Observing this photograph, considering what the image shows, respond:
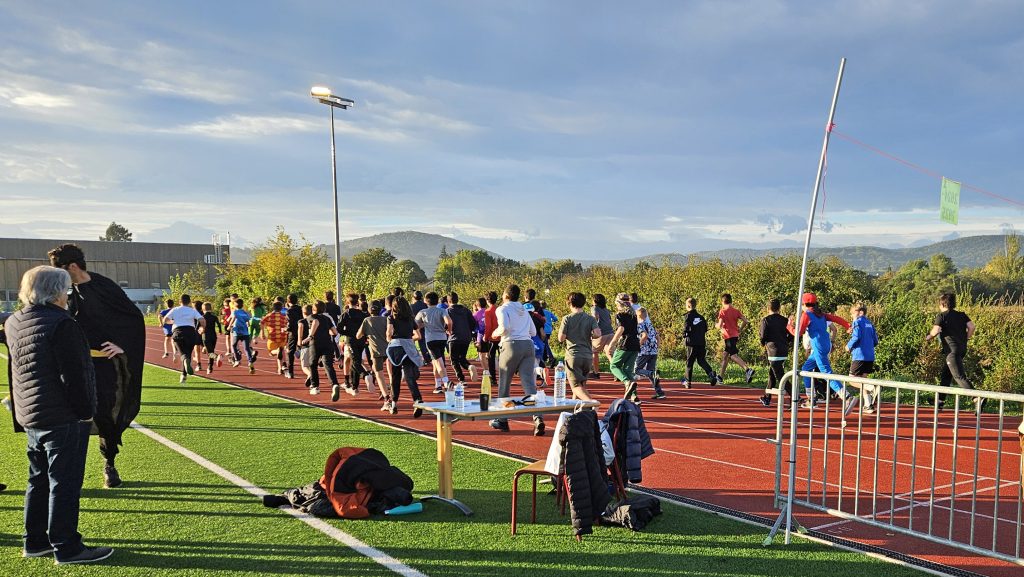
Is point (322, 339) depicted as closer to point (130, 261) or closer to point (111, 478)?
point (111, 478)

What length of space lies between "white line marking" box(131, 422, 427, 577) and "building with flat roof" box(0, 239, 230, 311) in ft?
288

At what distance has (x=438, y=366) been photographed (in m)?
14.1

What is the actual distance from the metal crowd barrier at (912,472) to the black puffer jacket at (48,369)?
4.87 m

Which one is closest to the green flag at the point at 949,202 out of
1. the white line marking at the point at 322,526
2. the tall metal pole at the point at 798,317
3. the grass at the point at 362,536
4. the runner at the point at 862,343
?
the tall metal pole at the point at 798,317

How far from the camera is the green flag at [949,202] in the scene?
5906 mm

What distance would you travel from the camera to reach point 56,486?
17.1 ft

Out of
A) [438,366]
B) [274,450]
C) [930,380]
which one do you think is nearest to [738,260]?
[930,380]

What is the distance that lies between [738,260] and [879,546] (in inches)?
741

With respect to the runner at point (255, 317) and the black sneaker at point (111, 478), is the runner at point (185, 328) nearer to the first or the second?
the runner at point (255, 317)

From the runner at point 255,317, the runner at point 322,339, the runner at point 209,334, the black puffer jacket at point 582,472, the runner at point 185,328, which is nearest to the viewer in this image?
the black puffer jacket at point 582,472

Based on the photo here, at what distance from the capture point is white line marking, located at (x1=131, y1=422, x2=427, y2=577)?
521 cm

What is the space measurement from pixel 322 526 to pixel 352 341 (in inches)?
307

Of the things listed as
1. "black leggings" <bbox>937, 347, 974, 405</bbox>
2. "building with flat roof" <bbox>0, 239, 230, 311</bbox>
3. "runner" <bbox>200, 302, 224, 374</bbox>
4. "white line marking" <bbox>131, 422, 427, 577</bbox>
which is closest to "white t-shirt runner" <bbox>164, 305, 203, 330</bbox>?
"runner" <bbox>200, 302, 224, 374</bbox>

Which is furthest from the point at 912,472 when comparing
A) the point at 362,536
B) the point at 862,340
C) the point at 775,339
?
the point at 775,339
